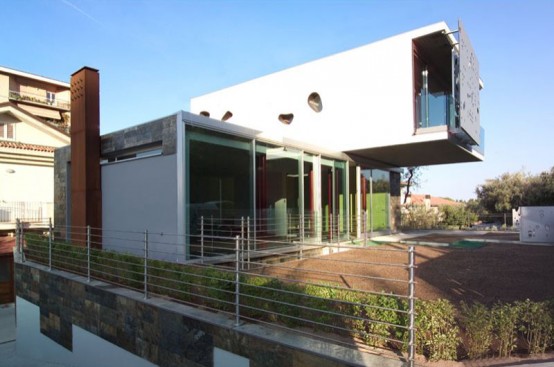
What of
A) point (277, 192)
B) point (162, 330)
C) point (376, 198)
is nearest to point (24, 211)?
point (277, 192)

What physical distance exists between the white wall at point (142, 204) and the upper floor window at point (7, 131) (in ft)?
49.8

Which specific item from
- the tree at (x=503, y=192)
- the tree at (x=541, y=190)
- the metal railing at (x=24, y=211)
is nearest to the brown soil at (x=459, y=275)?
the metal railing at (x=24, y=211)

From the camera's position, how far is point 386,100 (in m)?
12.5

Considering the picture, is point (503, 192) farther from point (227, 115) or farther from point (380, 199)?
point (227, 115)

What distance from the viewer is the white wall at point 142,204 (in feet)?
27.2

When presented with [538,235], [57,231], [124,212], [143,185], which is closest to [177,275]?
[143,185]

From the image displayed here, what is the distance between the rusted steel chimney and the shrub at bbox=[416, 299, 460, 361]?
8.95 meters

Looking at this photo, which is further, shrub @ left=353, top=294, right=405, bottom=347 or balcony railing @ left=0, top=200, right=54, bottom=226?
balcony railing @ left=0, top=200, right=54, bottom=226

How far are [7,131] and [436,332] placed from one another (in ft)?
81.5

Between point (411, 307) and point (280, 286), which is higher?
point (411, 307)

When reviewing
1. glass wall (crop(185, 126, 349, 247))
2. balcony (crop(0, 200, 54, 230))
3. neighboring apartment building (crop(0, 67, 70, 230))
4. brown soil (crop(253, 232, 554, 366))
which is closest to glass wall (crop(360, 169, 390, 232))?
glass wall (crop(185, 126, 349, 247))

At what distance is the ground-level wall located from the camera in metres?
3.85

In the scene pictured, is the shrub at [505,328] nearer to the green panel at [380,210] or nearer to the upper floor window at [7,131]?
the green panel at [380,210]

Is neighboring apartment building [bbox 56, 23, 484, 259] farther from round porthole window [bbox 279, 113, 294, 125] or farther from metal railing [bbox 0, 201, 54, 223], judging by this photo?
metal railing [bbox 0, 201, 54, 223]
